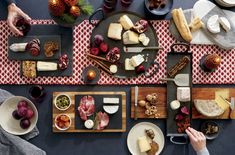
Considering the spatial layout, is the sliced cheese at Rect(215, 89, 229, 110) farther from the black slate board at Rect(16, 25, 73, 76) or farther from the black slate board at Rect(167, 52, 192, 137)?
the black slate board at Rect(16, 25, 73, 76)

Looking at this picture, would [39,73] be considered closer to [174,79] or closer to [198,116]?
→ [174,79]

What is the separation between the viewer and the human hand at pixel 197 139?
168cm

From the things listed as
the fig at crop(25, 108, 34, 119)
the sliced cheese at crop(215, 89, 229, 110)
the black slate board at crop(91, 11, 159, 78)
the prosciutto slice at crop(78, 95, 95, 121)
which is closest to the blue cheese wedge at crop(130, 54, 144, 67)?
the black slate board at crop(91, 11, 159, 78)

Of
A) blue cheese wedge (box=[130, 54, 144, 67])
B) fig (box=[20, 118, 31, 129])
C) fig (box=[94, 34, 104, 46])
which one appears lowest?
fig (box=[20, 118, 31, 129])

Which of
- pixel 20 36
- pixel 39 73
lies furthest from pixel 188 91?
pixel 20 36

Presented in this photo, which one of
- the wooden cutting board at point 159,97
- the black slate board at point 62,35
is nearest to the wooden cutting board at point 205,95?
the wooden cutting board at point 159,97

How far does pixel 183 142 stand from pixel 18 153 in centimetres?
70

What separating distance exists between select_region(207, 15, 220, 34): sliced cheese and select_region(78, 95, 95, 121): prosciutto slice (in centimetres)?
58

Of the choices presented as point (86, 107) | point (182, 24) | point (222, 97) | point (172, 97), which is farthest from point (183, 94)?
point (86, 107)

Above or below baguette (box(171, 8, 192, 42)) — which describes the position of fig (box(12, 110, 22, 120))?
below

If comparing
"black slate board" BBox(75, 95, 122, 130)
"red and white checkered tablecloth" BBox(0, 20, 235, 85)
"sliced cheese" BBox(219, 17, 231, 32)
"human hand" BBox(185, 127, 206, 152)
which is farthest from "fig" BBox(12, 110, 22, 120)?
"sliced cheese" BBox(219, 17, 231, 32)

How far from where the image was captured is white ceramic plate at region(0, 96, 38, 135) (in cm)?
170

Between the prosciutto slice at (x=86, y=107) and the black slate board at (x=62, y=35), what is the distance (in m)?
0.13

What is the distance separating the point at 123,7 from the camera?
1761 mm
